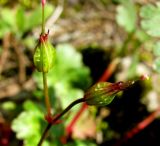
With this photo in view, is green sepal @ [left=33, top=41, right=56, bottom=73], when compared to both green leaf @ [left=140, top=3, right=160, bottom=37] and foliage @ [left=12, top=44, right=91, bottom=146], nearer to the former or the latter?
green leaf @ [left=140, top=3, right=160, bottom=37]

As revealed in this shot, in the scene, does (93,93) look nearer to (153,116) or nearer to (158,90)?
(153,116)

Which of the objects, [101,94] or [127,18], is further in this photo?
[127,18]

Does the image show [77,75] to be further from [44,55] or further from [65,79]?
[44,55]

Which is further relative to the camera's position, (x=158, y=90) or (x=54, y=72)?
(x=158, y=90)

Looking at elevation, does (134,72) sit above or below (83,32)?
below

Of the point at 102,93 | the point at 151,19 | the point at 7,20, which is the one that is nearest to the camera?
the point at 102,93

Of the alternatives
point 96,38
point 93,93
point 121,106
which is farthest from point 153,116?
point 93,93

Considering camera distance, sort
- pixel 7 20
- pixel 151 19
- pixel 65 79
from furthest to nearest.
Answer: pixel 7 20, pixel 65 79, pixel 151 19

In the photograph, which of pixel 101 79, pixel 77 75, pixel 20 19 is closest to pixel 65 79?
pixel 77 75
